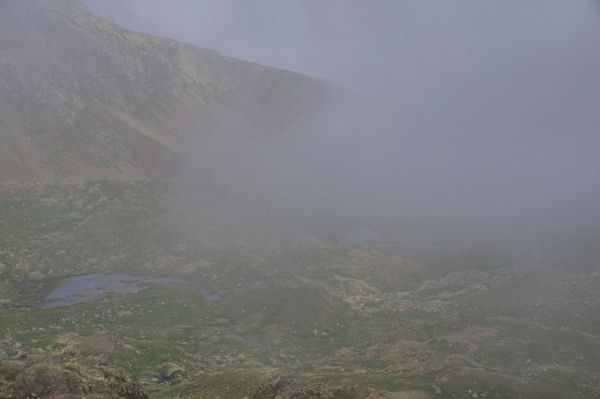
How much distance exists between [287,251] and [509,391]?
361 ft

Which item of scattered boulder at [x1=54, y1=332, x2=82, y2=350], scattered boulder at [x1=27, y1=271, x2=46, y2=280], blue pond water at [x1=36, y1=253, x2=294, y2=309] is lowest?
blue pond water at [x1=36, y1=253, x2=294, y2=309]

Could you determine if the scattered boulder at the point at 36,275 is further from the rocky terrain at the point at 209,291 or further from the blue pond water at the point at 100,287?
the blue pond water at the point at 100,287

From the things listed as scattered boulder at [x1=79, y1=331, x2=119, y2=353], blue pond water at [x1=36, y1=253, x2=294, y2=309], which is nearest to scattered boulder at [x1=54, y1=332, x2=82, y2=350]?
scattered boulder at [x1=79, y1=331, x2=119, y2=353]

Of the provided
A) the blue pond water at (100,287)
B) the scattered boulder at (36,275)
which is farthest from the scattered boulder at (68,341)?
the scattered boulder at (36,275)

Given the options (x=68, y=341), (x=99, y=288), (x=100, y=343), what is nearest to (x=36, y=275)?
(x=99, y=288)

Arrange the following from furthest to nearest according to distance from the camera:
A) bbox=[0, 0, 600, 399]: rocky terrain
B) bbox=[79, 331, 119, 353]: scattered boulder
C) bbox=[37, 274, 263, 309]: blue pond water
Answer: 1. bbox=[37, 274, 263, 309]: blue pond water
2. bbox=[79, 331, 119, 353]: scattered boulder
3. bbox=[0, 0, 600, 399]: rocky terrain

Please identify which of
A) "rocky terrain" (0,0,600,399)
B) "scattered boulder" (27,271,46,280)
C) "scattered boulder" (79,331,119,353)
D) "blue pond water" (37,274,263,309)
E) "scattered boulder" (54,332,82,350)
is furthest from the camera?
"scattered boulder" (27,271,46,280)

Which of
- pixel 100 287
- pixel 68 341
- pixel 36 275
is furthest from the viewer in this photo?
pixel 100 287

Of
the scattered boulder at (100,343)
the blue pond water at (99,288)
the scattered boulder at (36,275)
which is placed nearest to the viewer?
the scattered boulder at (100,343)

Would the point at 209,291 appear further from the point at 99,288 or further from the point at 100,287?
the point at 99,288

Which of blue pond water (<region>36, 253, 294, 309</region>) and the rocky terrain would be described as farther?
blue pond water (<region>36, 253, 294, 309</region>)

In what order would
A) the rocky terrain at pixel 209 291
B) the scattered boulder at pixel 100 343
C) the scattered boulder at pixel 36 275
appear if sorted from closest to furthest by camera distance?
the rocky terrain at pixel 209 291, the scattered boulder at pixel 100 343, the scattered boulder at pixel 36 275

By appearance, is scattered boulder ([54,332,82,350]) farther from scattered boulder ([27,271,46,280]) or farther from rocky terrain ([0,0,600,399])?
scattered boulder ([27,271,46,280])

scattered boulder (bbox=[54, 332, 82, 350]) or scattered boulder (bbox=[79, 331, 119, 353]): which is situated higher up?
scattered boulder (bbox=[54, 332, 82, 350])
